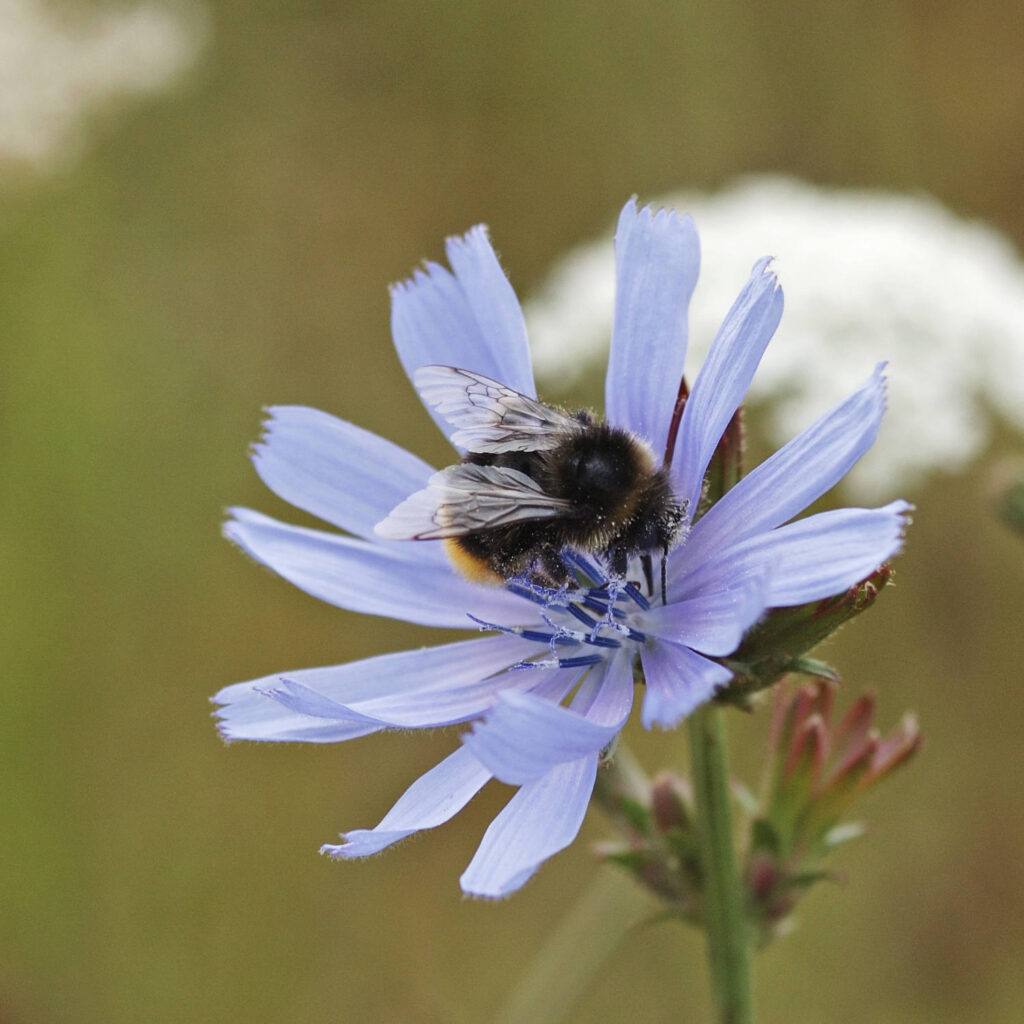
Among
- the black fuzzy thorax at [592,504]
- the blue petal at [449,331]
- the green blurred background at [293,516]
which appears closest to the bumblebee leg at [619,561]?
the black fuzzy thorax at [592,504]

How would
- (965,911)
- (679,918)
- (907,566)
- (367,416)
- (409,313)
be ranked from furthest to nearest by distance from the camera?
1. (367,416)
2. (907,566)
3. (965,911)
4. (409,313)
5. (679,918)

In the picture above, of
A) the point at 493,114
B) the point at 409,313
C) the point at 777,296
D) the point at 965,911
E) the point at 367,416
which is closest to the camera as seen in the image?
the point at 777,296

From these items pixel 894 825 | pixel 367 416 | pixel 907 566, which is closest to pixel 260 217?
pixel 367 416

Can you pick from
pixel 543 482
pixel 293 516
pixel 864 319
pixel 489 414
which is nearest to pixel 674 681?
pixel 543 482

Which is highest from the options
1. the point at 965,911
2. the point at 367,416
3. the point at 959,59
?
the point at 959,59

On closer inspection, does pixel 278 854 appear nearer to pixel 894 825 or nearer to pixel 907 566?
pixel 894 825

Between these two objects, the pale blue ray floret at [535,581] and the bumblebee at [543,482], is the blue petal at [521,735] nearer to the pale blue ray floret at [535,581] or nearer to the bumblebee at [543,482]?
the pale blue ray floret at [535,581]

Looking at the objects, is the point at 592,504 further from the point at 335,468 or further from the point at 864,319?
the point at 864,319
